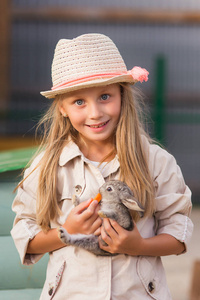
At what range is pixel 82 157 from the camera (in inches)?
81.6

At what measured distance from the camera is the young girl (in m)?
1.96

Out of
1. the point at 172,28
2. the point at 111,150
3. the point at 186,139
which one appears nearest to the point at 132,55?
the point at 172,28

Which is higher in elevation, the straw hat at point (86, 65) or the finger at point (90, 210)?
the straw hat at point (86, 65)

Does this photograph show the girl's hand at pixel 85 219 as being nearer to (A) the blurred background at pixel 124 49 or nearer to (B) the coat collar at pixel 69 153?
(B) the coat collar at pixel 69 153

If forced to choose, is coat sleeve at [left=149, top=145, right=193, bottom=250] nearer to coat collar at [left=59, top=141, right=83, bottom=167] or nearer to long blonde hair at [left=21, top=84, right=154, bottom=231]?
long blonde hair at [left=21, top=84, right=154, bottom=231]

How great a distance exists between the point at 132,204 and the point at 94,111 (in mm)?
338

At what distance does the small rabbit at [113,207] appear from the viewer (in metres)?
1.83

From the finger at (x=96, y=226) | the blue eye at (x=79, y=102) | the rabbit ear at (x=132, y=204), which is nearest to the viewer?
the rabbit ear at (x=132, y=204)

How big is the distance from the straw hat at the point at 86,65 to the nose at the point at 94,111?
68mm

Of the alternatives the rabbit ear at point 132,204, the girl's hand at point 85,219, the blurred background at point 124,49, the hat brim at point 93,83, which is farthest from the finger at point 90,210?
the blurred background at point 124,49

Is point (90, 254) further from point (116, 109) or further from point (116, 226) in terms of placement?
point (116, 109)

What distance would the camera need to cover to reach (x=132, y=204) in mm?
1809

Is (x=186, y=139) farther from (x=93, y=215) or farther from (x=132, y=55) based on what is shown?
(x=93, y=215)

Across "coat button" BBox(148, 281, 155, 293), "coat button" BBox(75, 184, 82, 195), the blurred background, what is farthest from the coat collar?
the blurred background
